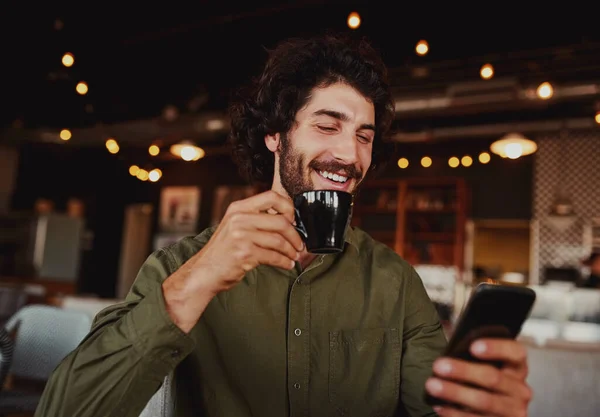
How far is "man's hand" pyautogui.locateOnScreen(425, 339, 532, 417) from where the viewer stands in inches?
27.6

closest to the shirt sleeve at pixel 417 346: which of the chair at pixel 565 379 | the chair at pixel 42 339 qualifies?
the chair at pixel 565 379

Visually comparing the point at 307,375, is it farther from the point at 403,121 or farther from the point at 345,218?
the point at 403,121

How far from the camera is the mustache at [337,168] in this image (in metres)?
1.35

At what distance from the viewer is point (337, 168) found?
1358 mm

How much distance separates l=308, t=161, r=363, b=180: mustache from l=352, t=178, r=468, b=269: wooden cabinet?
24.4ft

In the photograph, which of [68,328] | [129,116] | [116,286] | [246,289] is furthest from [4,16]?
[116,286]

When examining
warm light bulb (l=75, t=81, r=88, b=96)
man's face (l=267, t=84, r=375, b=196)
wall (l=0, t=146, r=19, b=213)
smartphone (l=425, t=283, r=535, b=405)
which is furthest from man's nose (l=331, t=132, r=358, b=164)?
wall (l=0, t=146, r=19, b=213)

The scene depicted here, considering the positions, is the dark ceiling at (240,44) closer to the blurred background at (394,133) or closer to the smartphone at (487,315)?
the blurred background at (394,133)

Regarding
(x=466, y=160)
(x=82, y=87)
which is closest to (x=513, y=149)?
(x=466, y=160)

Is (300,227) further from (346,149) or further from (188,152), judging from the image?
(188,152)

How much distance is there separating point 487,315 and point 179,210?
1146 centimetres

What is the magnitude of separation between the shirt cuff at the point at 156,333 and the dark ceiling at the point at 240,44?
3.52 meters

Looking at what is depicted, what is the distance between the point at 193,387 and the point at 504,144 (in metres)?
6.02

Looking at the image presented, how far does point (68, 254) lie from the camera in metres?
9.70
